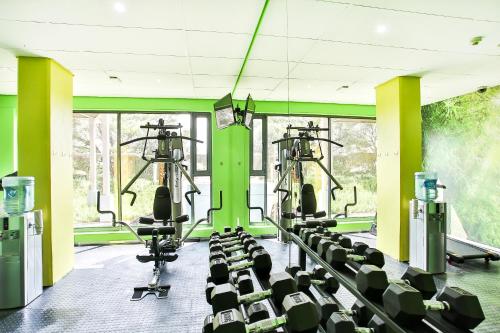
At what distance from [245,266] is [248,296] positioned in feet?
1.52

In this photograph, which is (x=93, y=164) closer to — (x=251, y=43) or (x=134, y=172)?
(x=134, y=172)

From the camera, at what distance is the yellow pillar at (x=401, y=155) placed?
4031 mm

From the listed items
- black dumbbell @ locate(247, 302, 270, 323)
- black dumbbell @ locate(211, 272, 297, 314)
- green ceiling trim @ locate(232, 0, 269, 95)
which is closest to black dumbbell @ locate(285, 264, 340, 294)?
black dumbbell @ locate(211, 272, 297, 314)

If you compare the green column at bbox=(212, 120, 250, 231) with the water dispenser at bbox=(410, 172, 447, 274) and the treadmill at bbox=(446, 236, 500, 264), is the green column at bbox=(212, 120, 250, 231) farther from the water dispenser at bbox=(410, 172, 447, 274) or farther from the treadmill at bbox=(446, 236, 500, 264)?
the treadmill at bbox=(446, 236, 500, 264)

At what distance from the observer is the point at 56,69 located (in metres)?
3.50

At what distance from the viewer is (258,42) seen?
294cm

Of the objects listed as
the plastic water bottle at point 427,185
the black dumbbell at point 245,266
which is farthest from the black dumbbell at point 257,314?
the plastic water bottle at point 427,185

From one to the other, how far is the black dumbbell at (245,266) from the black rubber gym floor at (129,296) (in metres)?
1.01

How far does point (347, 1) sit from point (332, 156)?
7.93 feet

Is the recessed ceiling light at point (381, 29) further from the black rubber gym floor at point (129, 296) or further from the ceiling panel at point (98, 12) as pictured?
the black rubber gym floor at point (129, 296)

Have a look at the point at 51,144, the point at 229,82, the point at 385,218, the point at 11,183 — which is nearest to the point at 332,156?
the point at 385,218

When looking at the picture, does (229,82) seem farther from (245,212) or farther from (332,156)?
(245,212)

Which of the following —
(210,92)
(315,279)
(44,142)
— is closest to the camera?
(315,279)

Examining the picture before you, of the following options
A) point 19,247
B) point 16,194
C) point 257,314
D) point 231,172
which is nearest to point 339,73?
point 231,172
